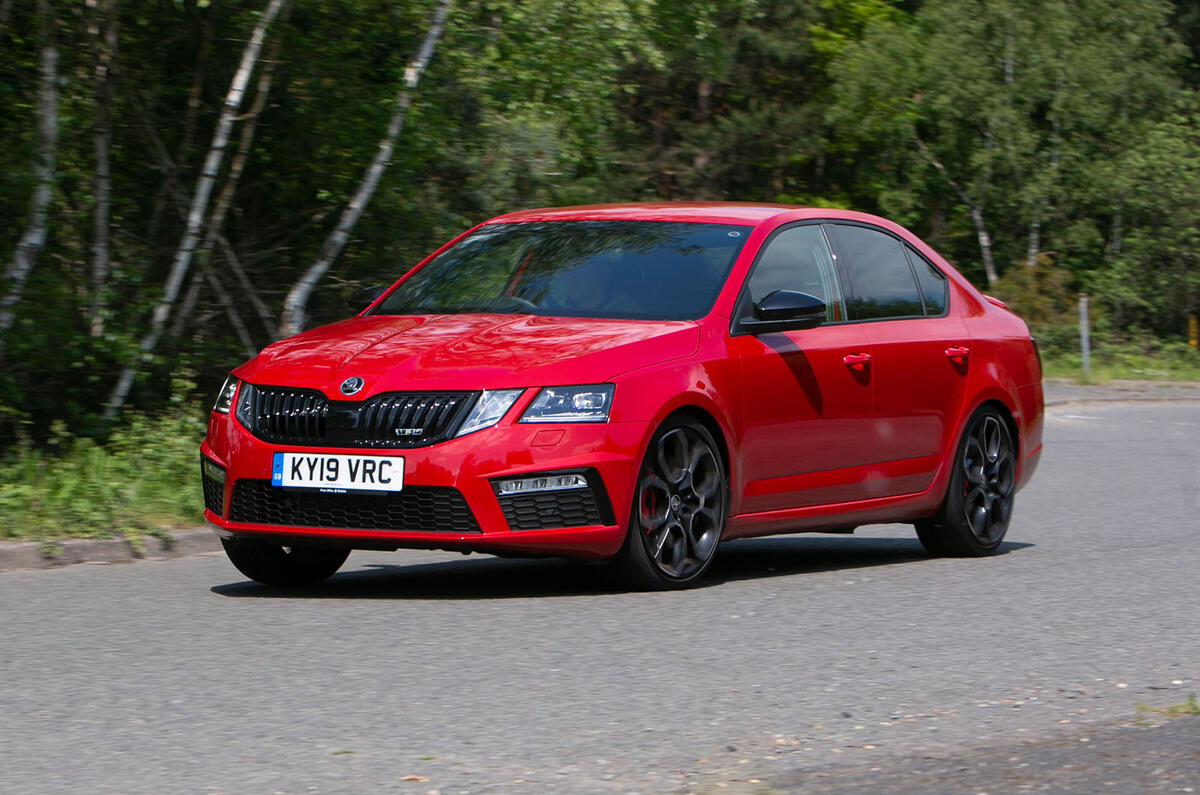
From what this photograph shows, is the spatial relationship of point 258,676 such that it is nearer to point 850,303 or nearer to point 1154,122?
point 850,303

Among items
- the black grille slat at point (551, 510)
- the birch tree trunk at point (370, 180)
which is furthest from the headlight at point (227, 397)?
the birch tree trunk at point (370, 180)

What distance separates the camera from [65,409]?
12.7 metres

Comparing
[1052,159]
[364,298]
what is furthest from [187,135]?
[1052,159]

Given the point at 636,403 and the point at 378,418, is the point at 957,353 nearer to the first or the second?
the point at 636,403

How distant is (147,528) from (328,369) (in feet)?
8.41

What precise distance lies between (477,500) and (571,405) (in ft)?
1.68

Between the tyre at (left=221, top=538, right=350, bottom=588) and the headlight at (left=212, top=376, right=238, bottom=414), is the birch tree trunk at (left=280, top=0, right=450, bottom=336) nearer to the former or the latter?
the tyre at (left=221, top=538, right=350, bottom=588)

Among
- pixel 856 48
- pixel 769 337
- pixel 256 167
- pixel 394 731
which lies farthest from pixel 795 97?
pixel 394 731

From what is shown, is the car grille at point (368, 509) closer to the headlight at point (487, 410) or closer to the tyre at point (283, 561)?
the headlight at point (487, 410)

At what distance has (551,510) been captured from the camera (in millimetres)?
7258

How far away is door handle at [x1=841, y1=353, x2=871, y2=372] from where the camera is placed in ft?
28.6

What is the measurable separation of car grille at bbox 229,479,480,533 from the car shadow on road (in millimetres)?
525

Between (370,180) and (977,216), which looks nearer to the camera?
(370,180)

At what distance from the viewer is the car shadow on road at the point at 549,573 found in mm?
7879
